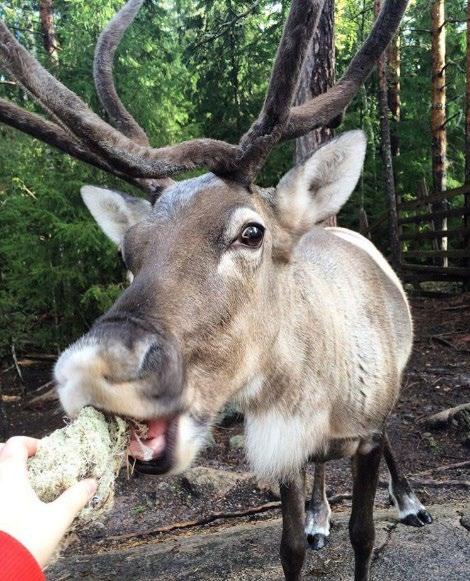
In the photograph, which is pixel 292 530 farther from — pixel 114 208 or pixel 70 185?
pixel 70 185

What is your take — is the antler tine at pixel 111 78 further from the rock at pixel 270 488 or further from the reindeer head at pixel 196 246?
the rock at pixel 270 488

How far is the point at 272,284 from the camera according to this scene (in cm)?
254

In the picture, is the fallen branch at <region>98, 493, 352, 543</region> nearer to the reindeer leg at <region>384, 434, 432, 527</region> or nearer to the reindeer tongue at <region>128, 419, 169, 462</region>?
the reindeer leg at <region>384, 434, 432, 527</region>

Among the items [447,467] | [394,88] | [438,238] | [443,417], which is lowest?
[447,467]

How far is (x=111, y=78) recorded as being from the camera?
3707 mm

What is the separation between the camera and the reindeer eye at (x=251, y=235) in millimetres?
2299

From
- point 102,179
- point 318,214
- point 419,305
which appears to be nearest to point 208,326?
point 318,214

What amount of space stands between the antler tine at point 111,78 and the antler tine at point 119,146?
0.94 m

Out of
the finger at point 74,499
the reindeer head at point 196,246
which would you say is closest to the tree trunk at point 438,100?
the reindeer head at point 196,246

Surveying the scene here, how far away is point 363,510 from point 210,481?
5.81 ft

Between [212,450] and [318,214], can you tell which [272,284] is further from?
[212,450]

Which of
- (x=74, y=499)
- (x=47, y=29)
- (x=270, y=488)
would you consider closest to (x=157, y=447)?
(x=74, y=499)

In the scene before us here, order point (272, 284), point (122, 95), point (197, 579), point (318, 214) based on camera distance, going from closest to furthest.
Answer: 1. point (272, 284)
2. point (318, 214)
3. point (197, 579)
4. point (122, 95)

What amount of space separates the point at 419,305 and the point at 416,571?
792 cm
